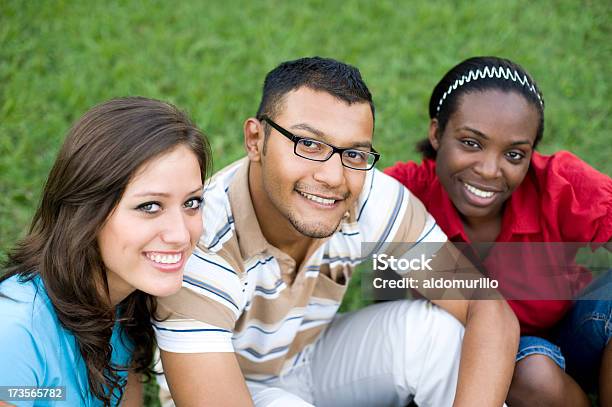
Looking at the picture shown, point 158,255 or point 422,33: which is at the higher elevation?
point 422,33

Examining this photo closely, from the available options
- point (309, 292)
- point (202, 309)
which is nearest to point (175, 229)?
→ point (202, 309)

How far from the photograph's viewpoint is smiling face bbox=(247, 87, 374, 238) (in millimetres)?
2232

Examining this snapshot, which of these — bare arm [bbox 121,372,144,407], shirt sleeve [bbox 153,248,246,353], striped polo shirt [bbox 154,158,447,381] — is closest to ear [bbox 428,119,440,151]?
striped polo shirt [bbox 154,158,447,381]

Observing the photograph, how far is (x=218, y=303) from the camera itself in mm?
2223

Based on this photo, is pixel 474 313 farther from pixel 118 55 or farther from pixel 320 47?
pixel 118 55

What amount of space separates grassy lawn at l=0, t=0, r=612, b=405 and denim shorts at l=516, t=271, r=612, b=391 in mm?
1621

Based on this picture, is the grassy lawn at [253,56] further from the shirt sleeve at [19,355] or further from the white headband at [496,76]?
the shirt sleeve at [19,355]

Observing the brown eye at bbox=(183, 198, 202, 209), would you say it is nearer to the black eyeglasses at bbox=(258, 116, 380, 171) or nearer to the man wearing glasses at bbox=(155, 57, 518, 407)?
the man wearing glasses at bbox=(155, 57, 518, 407)

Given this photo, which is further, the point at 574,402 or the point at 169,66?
the point at 169,66

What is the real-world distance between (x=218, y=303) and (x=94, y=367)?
0.43m

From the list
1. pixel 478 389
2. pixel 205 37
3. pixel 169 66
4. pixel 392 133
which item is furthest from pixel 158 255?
pixel 205 37

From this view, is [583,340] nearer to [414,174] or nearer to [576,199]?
[576,199]

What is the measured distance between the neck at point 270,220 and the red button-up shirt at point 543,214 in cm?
79

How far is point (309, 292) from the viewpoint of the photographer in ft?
8.21
